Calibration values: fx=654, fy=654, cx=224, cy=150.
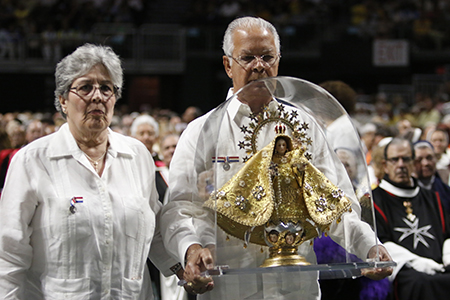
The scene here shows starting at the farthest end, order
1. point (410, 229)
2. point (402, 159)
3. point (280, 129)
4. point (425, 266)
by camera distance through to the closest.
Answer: point (402, 159)
point (410, 229)
point (425, 266)
point (280, 129)

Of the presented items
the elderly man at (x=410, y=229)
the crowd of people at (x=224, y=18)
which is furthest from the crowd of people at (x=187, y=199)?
the crowd of people at (x=224, y=18)

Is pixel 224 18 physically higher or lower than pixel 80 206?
higher

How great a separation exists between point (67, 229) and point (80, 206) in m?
0.12

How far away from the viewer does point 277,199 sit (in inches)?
115

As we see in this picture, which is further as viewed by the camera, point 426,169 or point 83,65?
point 426,169

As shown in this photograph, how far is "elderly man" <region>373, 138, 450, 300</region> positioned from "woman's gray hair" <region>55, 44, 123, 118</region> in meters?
2.65

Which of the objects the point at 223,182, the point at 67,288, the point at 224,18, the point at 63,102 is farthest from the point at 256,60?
the point at 224,18

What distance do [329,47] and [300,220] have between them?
1489cm

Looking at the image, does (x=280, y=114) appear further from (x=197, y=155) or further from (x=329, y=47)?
(x=329, y=47)

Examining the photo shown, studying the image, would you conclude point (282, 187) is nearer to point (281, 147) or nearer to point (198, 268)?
point (281, 147)

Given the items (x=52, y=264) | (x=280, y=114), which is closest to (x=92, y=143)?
(x=52, y=264)

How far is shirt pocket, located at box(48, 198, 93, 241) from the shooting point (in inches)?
112

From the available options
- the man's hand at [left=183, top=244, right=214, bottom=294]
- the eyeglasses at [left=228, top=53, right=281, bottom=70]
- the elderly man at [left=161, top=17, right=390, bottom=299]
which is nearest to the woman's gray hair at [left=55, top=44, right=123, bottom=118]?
the elderly man at [left=161, top=17, right=390, bottom=299]

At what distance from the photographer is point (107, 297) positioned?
A: 9.46 ft
